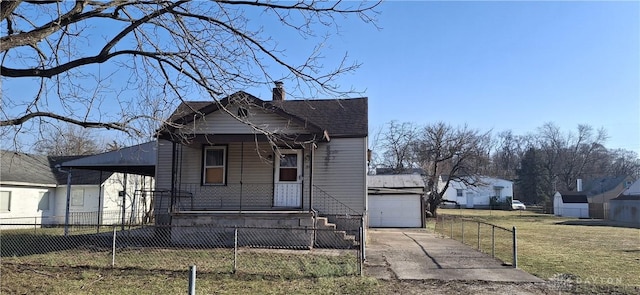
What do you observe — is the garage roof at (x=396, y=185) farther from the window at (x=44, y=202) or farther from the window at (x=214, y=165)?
the window at (x=44, y=202)

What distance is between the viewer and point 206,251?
1270cm

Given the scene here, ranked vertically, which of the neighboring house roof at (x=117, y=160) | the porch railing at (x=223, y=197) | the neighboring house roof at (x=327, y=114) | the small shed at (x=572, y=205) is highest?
the neighboring house roof at (x=327, y=114)

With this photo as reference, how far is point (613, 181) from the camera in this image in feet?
217

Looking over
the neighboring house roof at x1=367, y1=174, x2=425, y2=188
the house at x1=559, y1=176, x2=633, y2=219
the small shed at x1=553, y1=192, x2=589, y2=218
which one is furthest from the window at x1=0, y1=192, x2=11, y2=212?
the house at x1=559, y1=176, x2=633, y2=219

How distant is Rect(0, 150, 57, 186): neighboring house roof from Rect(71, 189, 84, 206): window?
1.29 meters

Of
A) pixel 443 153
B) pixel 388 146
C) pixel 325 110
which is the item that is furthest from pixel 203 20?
pixel 388 146

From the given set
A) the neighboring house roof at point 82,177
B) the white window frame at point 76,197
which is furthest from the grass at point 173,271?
the white window frame at point 76,197

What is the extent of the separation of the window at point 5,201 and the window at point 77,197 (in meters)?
3.78

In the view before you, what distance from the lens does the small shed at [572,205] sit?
53375mm

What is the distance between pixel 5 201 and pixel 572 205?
53938 mm

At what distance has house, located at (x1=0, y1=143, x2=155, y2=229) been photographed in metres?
24.9

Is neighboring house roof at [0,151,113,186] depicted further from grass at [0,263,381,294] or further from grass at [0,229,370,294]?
grass at [0,263,381,294]

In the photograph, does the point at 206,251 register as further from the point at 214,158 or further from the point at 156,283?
the point at 214,158

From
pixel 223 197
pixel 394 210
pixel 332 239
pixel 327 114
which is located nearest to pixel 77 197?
pixel 223 197
